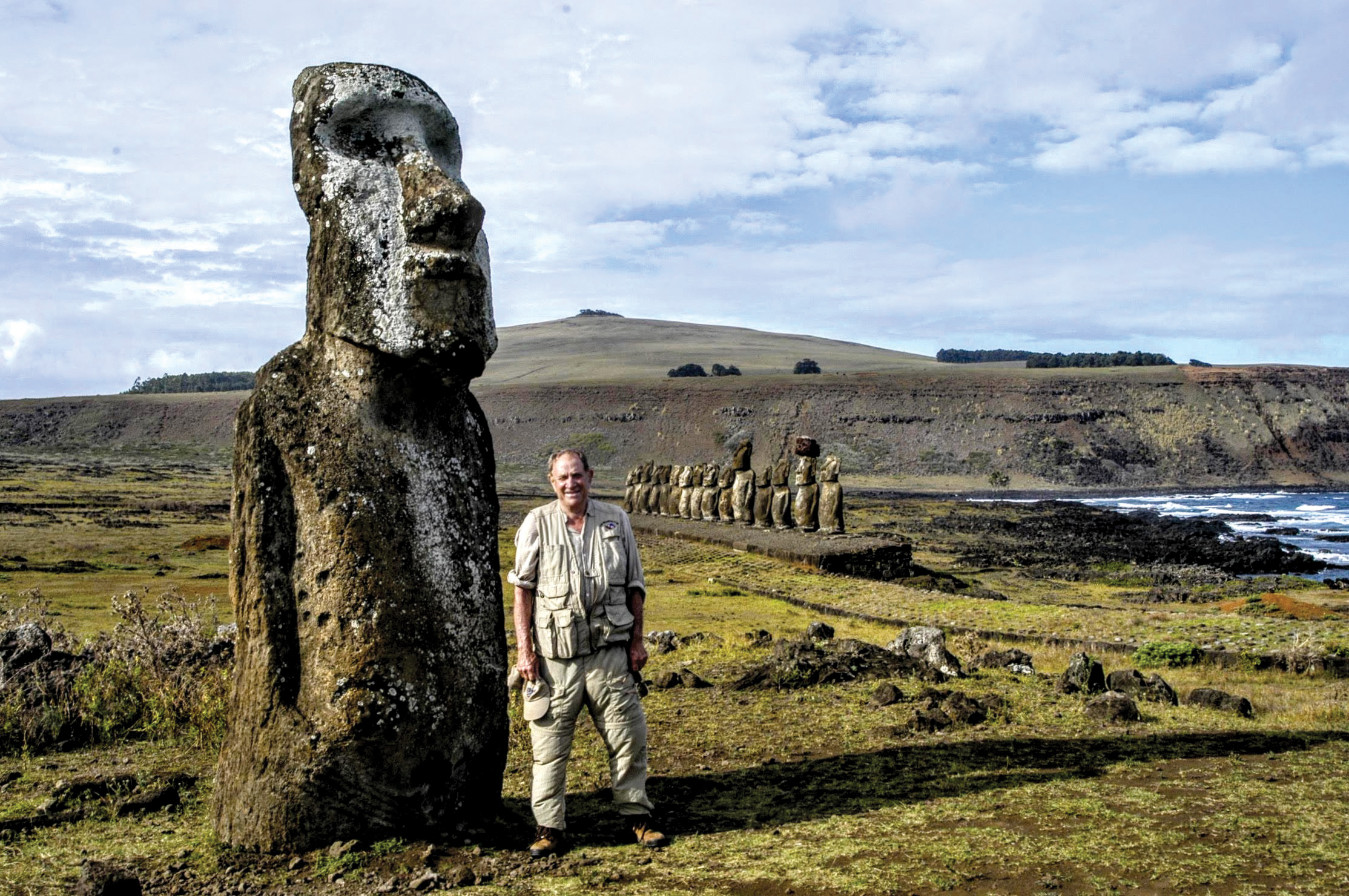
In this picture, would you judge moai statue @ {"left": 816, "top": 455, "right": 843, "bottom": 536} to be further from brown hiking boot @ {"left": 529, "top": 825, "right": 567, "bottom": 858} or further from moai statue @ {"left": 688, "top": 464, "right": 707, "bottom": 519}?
brown hiking boot @ {"left": 529, "top": 825, "right": 567, "bottom": 858}

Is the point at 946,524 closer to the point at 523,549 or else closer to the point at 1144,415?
the point at 523,549

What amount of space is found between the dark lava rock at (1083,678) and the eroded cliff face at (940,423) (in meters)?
76.7

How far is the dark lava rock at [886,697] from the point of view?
8.60 metres

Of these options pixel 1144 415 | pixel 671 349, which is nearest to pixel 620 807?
pixel 1144 415

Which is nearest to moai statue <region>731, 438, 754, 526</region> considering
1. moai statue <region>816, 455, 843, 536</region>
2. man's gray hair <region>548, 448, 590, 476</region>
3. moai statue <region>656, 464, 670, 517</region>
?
moai statue <region>816, 455, 843, 536</region>

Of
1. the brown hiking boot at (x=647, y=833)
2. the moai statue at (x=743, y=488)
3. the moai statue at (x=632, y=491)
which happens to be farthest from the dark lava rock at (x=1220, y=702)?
the moai statue at (x=632, y=491)

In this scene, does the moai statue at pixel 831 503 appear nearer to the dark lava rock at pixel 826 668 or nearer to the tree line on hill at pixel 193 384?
the dark lava rock at pixel 826 668

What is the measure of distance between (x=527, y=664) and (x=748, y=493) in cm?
2490

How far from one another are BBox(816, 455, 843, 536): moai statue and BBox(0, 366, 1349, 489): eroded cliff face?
198ft

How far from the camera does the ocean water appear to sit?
40875 millimetres

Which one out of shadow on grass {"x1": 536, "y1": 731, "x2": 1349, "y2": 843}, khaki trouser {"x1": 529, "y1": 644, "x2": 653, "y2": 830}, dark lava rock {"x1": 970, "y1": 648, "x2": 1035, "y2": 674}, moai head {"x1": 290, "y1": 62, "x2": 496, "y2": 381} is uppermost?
moai head {"x1": 290, "y1": 62, "x2": 496, "y2": 381}

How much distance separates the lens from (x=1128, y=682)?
916 cm

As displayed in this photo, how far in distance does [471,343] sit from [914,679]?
572 cm

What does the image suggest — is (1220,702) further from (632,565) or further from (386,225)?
(386,225)
